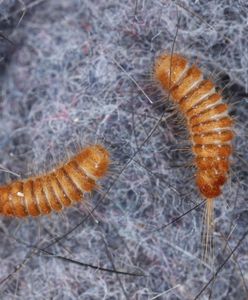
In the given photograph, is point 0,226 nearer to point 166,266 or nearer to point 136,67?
point 166,266

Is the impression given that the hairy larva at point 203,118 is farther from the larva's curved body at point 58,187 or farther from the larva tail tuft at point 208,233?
the larva's curved body at point 58,187

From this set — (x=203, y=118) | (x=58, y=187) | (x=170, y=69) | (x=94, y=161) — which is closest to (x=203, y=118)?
(x=203, y=118)

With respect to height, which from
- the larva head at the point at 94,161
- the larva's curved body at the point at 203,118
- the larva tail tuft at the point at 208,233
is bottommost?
the larva tail tuft at the point at 208,233

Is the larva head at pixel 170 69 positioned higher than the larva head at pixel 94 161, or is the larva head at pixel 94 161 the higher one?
the larva head at pixel 170 69

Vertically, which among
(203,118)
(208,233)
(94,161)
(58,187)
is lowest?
(208,233)

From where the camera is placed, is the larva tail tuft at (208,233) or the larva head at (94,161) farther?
the larva tail tuft at (208,233)

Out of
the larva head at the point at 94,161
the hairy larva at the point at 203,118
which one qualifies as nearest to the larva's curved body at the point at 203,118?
the hairy larva at the point at 203,118

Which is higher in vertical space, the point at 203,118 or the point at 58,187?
the point at 203,118

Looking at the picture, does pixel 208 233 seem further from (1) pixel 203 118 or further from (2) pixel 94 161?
(2) pixel 94 161

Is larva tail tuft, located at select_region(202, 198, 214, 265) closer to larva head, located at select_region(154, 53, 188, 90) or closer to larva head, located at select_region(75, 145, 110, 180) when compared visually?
larva head, located at select_region(75, 145, 110, 180)
